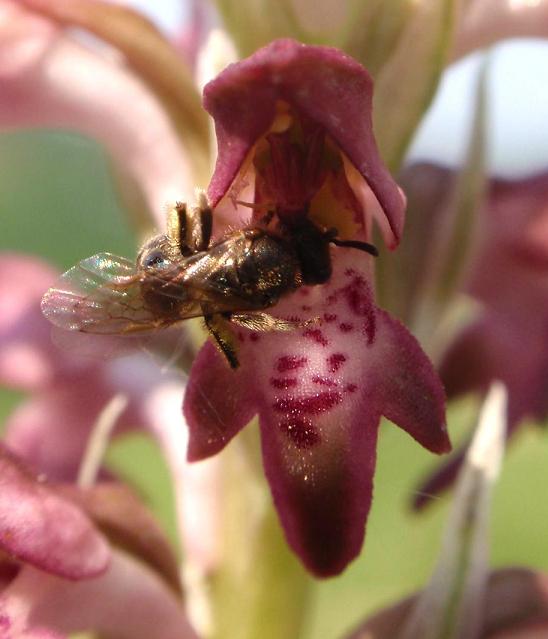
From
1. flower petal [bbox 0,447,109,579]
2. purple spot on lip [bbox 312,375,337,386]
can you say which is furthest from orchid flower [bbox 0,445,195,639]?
purple spot on lip [bbox 312,375,337,386]

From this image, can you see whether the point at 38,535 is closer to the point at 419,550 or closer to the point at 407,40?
the point at 407,40

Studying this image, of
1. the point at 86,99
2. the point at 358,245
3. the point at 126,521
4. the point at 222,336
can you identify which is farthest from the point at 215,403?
the point at 86,99

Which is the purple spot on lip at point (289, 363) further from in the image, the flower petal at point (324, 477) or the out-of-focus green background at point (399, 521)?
the out-of-focus green background at point (399, 521)

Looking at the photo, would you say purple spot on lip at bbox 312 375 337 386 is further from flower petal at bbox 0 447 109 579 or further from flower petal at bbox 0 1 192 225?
flower petal at bbox 0 1 192 225

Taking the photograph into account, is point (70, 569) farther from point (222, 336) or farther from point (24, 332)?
point (24, 332)

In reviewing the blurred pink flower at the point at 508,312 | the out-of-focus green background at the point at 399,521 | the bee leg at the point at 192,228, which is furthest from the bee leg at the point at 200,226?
the out-of-focus green background at the point at 399,521

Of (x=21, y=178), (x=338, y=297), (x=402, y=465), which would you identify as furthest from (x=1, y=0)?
(x=21, y=178)
